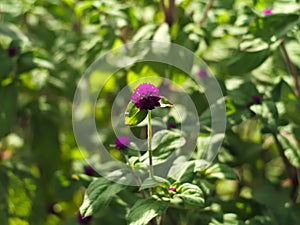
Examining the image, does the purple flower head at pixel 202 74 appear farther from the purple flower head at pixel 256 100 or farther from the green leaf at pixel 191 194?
the green leaf at pixel 191 194

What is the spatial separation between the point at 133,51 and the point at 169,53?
0.33 ft

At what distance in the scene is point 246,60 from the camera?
1382mm

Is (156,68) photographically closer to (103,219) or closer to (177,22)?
(177,22)

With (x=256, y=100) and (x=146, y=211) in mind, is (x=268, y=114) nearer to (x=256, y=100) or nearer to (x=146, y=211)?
(x=256, y=100)

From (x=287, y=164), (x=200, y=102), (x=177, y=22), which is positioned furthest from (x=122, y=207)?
(x=177, y=22)

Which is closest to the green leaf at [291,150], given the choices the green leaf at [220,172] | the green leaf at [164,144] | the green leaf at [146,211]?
the green leaf at [220,172]

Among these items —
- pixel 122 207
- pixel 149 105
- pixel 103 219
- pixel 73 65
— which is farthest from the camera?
pixel 73 65

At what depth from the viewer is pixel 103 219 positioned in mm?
1420

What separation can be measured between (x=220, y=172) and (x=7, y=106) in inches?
25.7

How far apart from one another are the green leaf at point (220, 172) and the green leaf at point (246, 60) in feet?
0.91

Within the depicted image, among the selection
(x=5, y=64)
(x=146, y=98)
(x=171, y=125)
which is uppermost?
(x=146, y=98)

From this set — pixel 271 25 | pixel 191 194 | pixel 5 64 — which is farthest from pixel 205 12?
pixel 191 194

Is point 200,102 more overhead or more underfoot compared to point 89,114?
more overhead

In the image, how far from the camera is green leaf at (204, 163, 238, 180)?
3.90 feet
